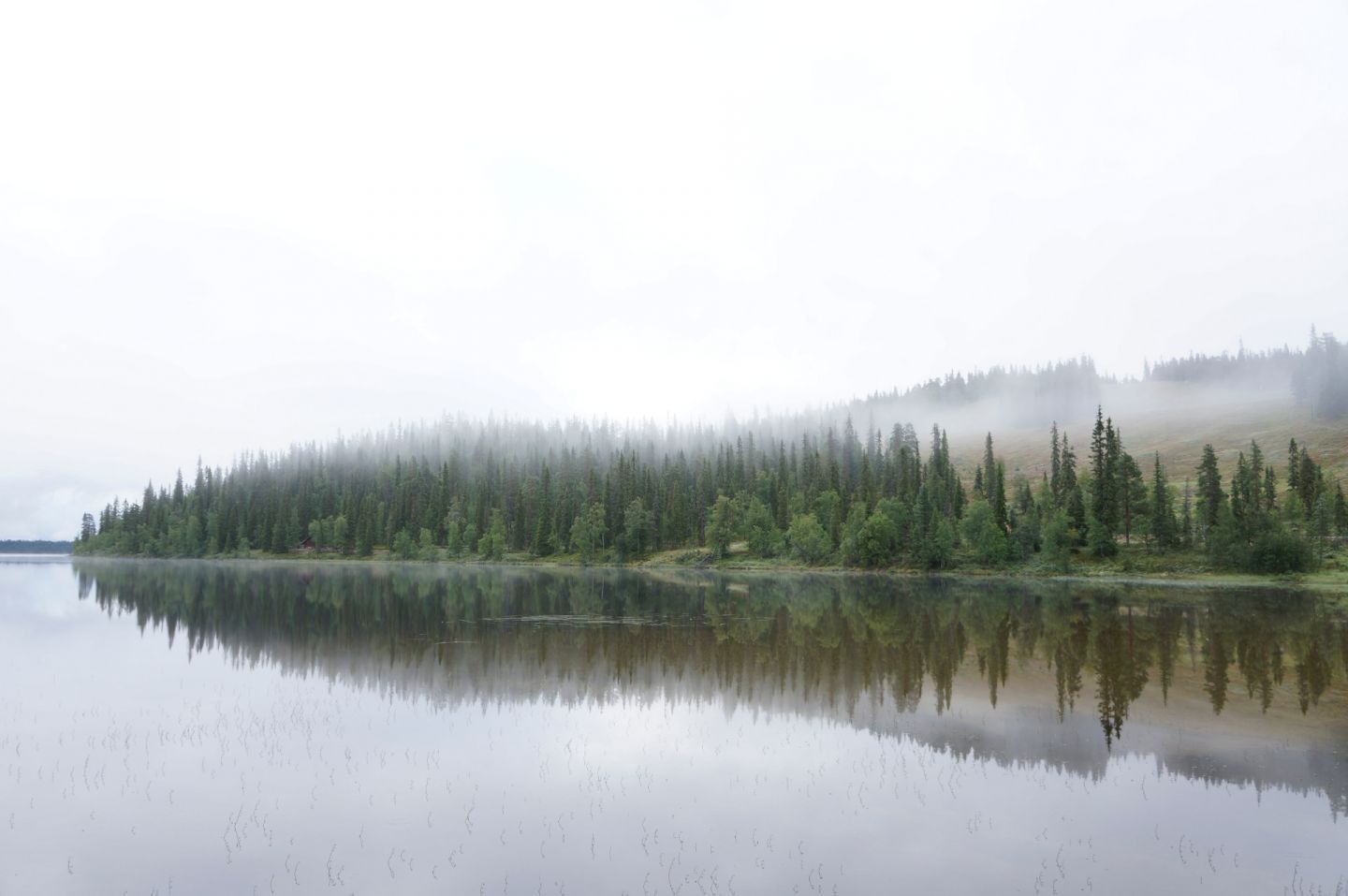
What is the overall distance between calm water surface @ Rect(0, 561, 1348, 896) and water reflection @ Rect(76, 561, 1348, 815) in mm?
225

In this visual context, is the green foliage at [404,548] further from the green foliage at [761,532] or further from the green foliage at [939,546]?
the green foliage at [939,546]

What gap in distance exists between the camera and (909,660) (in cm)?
3466

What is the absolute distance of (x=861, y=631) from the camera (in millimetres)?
45219

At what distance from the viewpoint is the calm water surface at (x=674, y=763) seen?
13.8 m

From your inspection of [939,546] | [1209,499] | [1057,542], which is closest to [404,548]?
[939,546]

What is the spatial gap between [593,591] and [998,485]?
277 ft

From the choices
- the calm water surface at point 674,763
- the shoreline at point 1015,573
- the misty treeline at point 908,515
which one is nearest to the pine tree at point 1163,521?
the misty treeline at point 908,515

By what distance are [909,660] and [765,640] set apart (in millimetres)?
8751

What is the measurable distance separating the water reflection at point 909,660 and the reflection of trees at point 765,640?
7.2 inches

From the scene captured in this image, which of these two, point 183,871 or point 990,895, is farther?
point 183,871

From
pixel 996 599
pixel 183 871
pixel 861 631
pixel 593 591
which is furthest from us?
pixel 593 591

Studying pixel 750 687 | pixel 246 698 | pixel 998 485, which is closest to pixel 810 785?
pixel 750 687

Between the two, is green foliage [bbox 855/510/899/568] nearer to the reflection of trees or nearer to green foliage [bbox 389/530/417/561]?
the reflection of trees

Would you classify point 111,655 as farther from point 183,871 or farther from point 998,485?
point 998,485
